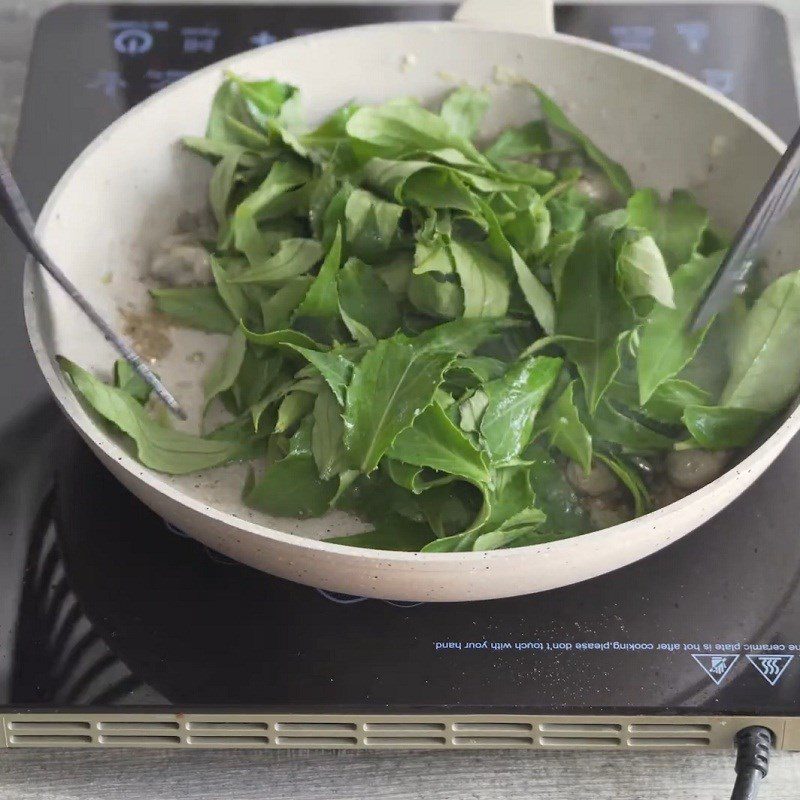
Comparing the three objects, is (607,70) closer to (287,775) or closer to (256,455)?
(256,455)

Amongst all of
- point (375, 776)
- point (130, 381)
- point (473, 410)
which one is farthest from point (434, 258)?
point (375, 776)

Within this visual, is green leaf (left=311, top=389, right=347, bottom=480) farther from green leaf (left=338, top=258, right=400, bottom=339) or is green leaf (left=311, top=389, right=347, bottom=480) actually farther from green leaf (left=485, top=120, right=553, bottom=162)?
green leaf (left=485, top=120, right=553, bottom=162)

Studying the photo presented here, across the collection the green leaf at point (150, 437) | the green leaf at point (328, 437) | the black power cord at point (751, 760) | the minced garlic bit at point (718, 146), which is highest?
the minced garlic bit at point (718, 146)

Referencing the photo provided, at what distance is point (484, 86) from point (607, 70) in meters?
0.10

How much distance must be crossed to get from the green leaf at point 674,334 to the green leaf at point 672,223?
0.14ft

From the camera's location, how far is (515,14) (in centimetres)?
86

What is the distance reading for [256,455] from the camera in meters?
0.73

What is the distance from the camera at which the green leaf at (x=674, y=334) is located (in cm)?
69

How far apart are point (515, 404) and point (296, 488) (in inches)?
5.9

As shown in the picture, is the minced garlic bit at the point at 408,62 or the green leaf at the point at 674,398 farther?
the minced garlic bit at the point at 408,62

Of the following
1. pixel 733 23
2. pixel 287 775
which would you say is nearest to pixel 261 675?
pixel 287 775

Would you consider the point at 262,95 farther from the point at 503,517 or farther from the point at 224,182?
the point at 503,517

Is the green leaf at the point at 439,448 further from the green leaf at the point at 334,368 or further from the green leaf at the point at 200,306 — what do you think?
the green leaf at the point at 200,306

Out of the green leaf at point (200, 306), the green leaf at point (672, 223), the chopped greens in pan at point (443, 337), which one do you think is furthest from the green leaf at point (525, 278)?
the green leaf at point (200, 306)
